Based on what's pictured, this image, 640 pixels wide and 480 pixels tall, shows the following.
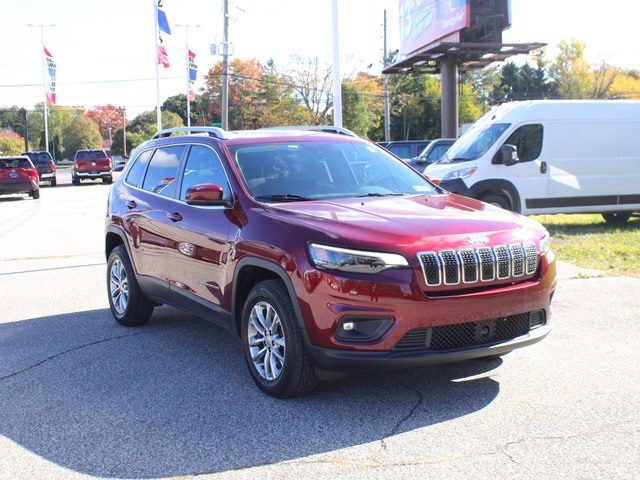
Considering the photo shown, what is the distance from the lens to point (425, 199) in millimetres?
5395

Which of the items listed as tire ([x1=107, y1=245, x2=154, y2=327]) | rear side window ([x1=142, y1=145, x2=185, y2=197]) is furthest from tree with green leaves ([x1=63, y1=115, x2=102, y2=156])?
rear side window ([x1=142, y1=145, x2=185, y2=197])

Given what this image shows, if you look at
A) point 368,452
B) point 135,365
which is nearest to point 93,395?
point 135,365

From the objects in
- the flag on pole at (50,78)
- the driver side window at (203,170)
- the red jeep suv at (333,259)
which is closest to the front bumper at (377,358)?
the red jeep suv at (333,259)

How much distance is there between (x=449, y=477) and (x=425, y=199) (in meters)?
2.43

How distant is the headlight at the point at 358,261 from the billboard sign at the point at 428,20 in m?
29.0

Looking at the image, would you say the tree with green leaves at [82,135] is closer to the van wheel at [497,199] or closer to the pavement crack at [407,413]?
the van wheel at [497,199]

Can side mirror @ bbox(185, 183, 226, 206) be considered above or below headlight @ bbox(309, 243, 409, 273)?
above

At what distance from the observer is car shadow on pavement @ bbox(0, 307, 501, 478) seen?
3854 mm

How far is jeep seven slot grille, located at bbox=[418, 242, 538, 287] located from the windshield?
1322 mm

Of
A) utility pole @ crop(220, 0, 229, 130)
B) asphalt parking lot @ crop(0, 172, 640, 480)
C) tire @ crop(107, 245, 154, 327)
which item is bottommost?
asphalt parking lot @ crop(0, 172, 640, 480)

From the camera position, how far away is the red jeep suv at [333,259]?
4133 millimetres

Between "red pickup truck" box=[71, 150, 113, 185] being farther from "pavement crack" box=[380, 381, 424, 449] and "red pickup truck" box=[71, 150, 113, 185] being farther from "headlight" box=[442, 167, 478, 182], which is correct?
"pavement crack" box=[380, 381, 424, 449]

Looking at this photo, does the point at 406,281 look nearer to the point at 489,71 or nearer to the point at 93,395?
the point at 93,395

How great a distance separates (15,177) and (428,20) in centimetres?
2012
